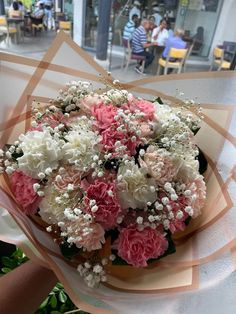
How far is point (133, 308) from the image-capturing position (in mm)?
507

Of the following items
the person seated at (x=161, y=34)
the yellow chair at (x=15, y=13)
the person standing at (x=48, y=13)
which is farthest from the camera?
the person seated at (x=161, y=34)

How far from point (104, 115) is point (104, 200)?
15cm

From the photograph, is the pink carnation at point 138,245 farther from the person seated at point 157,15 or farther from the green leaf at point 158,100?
the person seated at point 157,15

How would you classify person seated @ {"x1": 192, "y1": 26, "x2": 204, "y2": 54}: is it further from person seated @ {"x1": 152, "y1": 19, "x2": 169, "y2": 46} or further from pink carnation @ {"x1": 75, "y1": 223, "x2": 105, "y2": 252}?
pink carnation @ {"x1": 75, "y1": 223, "x2": 105, "y2": 252}

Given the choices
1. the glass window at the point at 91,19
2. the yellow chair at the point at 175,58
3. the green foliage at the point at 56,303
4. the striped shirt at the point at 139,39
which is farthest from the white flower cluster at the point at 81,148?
the striped shirt at the point at 139,39

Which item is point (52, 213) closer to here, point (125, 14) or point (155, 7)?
point (125, 14)

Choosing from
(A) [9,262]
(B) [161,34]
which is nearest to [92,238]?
(A) [9,262]

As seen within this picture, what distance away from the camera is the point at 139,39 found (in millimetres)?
4207

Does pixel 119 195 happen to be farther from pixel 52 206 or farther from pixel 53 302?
pixel 53 302

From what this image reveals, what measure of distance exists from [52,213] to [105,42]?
368cm

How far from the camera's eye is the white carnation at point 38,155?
20.6 inches

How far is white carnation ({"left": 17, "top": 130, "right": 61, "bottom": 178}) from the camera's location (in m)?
0.52

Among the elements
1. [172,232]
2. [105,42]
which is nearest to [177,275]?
[172,232]

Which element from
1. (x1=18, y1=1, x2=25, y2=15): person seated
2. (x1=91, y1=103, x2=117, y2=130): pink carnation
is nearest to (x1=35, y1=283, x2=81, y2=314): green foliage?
(x1=91, y1=103, x2=117, y2=130): pink carnation
